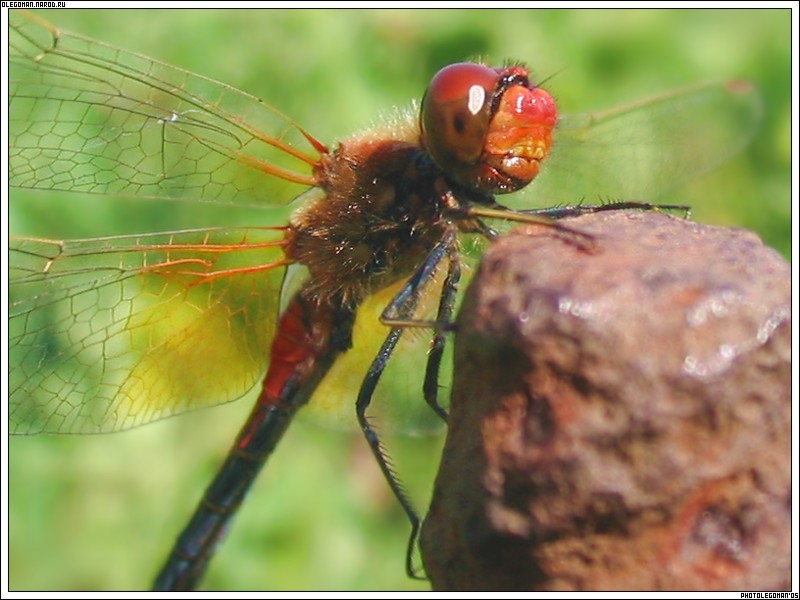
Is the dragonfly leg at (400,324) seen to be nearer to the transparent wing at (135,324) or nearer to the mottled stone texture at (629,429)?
the transparent wing at (135,324)

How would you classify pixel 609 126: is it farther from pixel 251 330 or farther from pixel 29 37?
pixel 29 37

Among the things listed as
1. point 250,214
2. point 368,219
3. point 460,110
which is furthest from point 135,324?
point 460,110

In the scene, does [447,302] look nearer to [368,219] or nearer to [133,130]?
[368,219]

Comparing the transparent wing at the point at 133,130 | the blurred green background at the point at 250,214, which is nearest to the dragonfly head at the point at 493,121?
the transparent wing at the point at 133,130

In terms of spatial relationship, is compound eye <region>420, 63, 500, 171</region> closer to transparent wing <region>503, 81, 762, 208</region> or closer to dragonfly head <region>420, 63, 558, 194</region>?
dragonfly head <region>420, 63, 558, 194</region>

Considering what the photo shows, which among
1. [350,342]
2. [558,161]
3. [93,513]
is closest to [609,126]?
[558,161]
